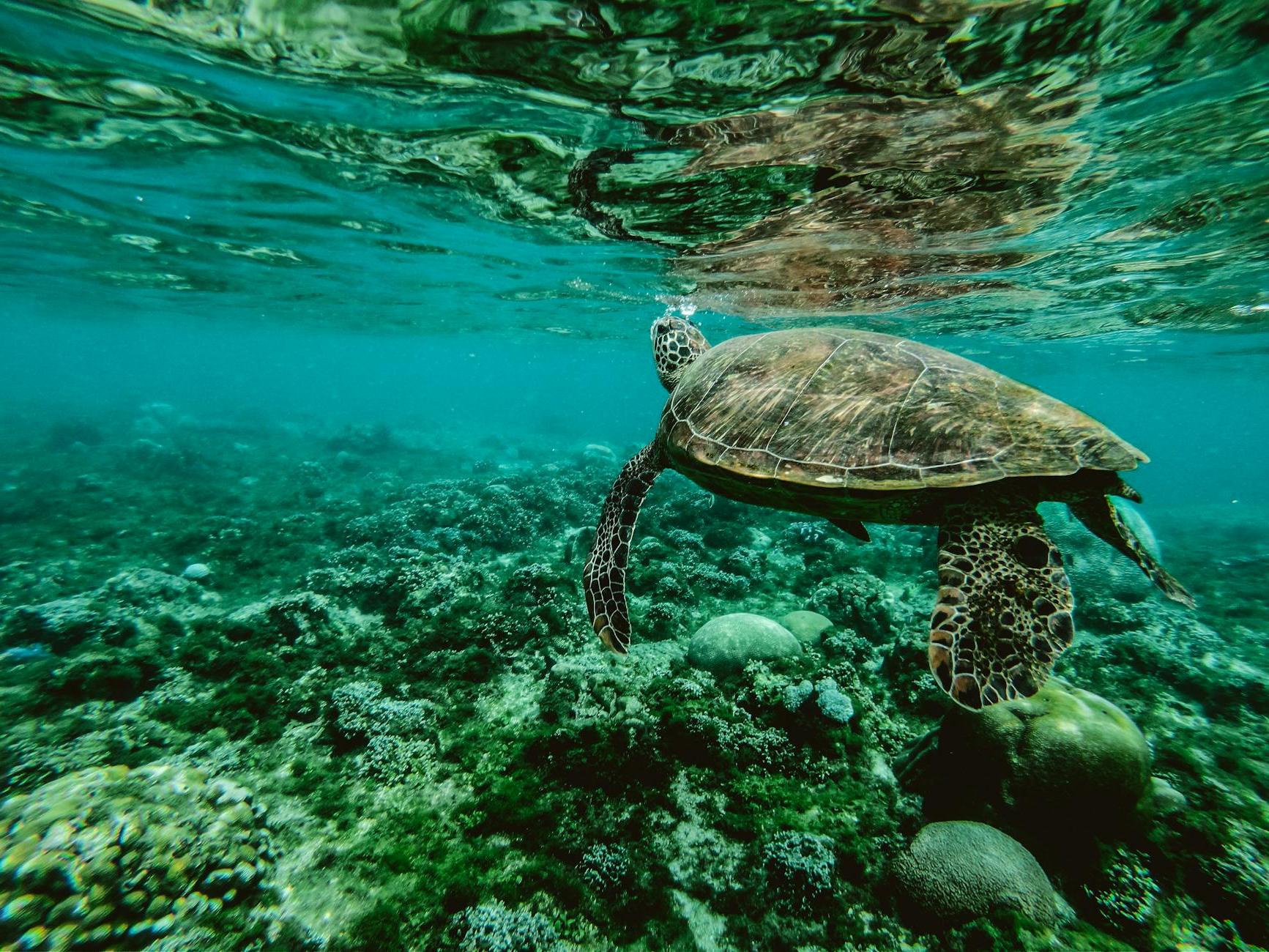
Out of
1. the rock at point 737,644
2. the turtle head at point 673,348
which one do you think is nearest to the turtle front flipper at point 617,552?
the turtle head at point 673,348

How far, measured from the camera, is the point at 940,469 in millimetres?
3703

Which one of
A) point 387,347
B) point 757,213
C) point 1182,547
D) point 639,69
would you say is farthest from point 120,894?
point 387,347

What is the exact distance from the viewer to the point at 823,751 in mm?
5117

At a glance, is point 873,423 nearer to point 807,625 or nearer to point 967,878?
point 967,878

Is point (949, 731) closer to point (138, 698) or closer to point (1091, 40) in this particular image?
point (1091, 40)

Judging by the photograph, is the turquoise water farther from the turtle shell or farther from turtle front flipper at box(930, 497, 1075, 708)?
the turtle shell

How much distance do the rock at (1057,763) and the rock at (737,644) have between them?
254cm

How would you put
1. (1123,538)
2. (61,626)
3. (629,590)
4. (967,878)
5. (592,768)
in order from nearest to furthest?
(967,878), (1123,538), (592,768), (61,626), (629,590)

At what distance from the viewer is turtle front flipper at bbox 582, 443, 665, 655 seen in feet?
15.6

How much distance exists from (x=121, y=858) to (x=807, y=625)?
749 centimetres

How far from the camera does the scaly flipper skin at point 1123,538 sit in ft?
12.7

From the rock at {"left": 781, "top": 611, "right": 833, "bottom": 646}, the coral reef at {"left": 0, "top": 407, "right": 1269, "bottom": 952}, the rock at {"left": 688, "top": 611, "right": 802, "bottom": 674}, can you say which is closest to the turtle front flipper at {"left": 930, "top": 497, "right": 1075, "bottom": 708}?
the coral reef at {"left": 0, "top": 407, "right": 1269, "bottom": 952}

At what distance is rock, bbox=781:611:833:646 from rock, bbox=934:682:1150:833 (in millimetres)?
3428

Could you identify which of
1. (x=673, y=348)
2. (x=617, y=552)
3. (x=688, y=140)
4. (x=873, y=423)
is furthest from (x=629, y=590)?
(x=688, y=140)
